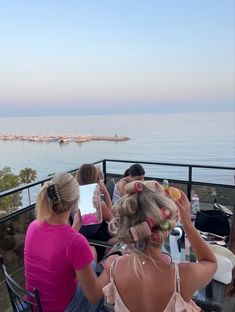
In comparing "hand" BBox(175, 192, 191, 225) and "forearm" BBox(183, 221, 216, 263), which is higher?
"hand" BBox(175, 192, 191, 225)

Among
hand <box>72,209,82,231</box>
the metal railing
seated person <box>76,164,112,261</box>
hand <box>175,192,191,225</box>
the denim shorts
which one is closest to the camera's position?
hand <box>175,192,191,225</box>

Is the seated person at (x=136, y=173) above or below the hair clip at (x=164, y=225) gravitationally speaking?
below

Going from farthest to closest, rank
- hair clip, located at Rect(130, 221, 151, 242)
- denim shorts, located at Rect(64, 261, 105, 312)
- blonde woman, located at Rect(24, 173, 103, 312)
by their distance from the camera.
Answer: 1. denim shorts, located at Rect(64, 261, 105, 312)
2. blonde woman, located at Rect(24, 173, 103, 312)
3. hair clip, located at Rect(130, 221, 151, 242)

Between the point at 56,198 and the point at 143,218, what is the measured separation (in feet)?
2.16

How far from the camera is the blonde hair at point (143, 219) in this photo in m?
1.04

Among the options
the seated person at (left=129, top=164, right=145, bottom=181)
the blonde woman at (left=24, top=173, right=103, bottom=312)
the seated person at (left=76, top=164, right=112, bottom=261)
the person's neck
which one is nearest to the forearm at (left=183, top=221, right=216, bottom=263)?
the blonde woman at (left=24, top=173, right=103, bottom=312)

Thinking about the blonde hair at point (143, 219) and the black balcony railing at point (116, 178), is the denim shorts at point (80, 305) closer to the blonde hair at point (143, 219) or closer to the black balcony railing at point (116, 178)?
the blonde hair at point (143, 219)

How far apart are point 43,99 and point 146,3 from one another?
35.3 feet

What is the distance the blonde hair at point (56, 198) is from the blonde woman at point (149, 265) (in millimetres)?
501

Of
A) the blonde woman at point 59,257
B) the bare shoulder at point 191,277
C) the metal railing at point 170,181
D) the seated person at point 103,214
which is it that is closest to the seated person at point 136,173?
the seated person at point 103,214

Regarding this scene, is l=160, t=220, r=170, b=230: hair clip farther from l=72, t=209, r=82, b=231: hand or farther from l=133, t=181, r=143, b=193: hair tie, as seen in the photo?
l=72, t=209, r=82, b=231: hand

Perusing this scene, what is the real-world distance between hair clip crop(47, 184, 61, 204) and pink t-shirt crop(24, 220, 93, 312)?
0.47ft

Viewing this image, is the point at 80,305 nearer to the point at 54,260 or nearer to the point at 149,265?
the point at 54,260

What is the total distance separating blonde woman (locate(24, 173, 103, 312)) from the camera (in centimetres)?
138
